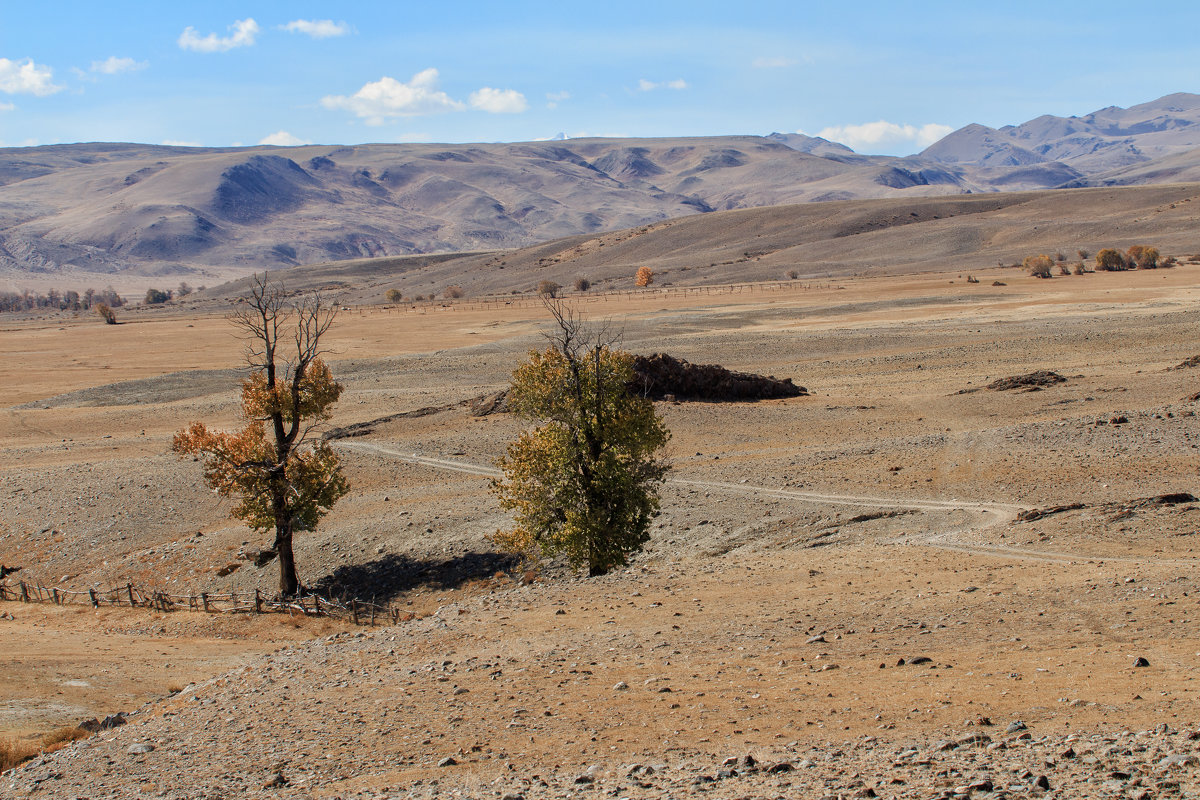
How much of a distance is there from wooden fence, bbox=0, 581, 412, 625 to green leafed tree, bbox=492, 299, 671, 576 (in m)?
3.94

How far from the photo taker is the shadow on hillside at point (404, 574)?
2261 cm

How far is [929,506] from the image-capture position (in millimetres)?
21875

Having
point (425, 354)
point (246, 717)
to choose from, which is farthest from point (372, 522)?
point (425, 354)

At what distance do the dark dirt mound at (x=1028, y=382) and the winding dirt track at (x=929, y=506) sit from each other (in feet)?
50.6

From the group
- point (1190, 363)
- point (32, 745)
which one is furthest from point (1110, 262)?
point (32, 745)

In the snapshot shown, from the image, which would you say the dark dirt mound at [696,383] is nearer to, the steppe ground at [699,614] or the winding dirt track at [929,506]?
the steppe ground at [699,614]

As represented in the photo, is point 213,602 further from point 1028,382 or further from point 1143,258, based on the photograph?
point 1143,258

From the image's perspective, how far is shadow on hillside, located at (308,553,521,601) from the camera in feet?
74.2

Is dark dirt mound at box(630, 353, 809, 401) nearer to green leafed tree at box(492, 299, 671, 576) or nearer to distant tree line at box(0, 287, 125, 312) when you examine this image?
green leafed tree at box(492, 299, 671, 576)

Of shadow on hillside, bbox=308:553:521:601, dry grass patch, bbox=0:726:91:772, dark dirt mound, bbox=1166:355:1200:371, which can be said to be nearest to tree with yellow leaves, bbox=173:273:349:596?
shadow on hillside, bbox=308:553:521:601

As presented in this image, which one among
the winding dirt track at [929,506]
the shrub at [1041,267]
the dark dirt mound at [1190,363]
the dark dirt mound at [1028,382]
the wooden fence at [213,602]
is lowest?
the wooden fence at [213,602]

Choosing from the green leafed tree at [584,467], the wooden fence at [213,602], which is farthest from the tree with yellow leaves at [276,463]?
the green leafed tree at [584,467]

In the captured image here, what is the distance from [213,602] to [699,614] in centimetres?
1394

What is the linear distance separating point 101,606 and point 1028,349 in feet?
136
